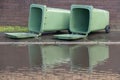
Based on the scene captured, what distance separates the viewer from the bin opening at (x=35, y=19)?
1462cm

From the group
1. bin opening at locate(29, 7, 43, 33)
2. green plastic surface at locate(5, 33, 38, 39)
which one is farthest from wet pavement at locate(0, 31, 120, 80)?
bin opening at locate(29, 7, 43, 33)

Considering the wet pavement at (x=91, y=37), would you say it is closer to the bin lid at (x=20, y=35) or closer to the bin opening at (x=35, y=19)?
the bin lid at (x=20, y=35)

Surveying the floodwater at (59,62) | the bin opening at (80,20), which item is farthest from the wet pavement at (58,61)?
the bin opening at (80,20)

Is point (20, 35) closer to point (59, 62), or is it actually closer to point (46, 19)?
point (46, 19)

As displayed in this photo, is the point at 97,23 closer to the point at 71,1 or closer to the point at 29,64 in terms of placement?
the point at 71,1

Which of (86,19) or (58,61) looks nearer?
(58,61)

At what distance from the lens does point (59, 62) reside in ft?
33.3

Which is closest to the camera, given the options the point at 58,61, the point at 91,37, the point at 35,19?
the point at 58,61

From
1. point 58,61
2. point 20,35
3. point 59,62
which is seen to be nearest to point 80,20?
point 20,35

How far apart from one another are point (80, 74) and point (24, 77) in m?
1.16

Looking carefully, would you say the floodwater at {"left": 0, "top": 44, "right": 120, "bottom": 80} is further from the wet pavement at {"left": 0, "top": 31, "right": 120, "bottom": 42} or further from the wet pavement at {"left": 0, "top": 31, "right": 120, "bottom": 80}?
the wet pavement at {"left": 0, "top": 31, "right": 120, "bottom": 42}

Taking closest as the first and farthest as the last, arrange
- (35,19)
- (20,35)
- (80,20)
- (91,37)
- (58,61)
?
1. (58,61)
2. (20,35)
3. (91,37)
4. (35,19)
5. (80,20)

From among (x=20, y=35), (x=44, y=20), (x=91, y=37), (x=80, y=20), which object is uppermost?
(x=44, y=20)

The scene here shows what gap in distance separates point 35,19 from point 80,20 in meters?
1.55
